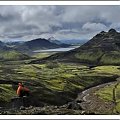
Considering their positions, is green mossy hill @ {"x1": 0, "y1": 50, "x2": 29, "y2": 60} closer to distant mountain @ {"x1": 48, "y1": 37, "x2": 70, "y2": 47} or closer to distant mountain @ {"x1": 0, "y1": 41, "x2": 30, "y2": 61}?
distant mountain @ {"x1": 0, "y1": 41, "x2": 30, "y2": 61}

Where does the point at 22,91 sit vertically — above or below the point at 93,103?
above

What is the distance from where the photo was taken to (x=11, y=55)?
8742mm

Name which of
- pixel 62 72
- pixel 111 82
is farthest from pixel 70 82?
pixel 111 82

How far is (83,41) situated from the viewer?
8562mm

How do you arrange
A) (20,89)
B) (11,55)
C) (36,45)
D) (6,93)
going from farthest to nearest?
1. (11,55)
2. (36,45)
3. (20,89)
4. (6,93)

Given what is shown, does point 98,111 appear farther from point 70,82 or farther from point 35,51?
point 35,51

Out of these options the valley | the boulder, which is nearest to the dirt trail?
the valley

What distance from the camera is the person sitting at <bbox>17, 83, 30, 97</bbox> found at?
8297 millimetres

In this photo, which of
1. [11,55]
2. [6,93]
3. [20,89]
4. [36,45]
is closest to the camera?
[6,93]

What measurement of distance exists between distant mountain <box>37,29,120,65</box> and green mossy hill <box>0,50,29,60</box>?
523 millimetres

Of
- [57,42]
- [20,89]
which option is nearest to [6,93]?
[20,89]

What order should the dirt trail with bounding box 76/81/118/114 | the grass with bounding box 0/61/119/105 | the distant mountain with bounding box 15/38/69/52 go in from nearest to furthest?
the dirt trail with bounding box 76/81/118/114 → the grass with bounding box 0/61/119/105 → the distant mountain with bounding box 15/38/69/52

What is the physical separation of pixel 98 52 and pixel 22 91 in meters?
1.64

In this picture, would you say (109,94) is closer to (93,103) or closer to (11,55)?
(93,103)
